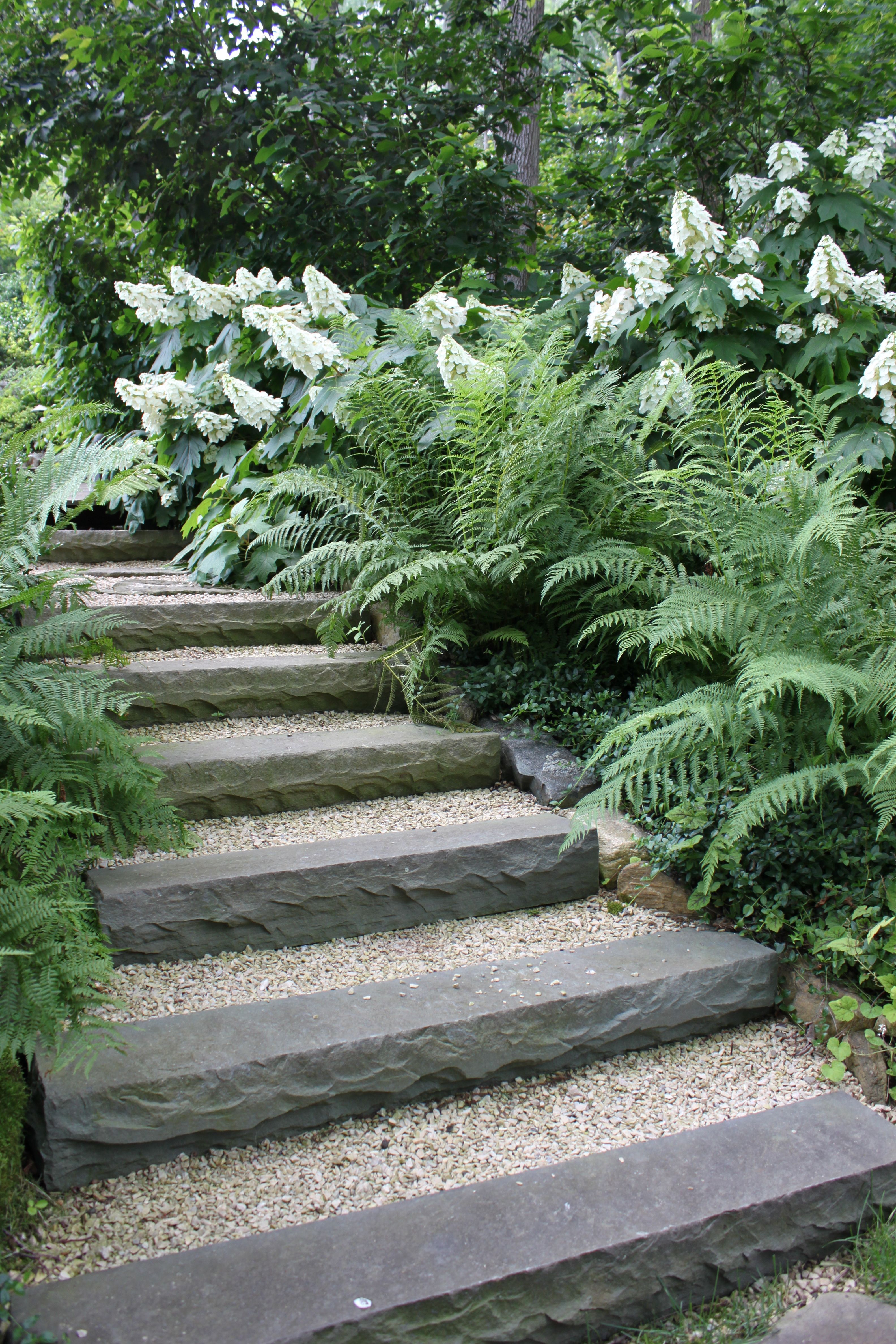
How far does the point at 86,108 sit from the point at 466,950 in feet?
18.8

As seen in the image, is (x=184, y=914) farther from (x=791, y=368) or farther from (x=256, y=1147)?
(x=791, y=368)

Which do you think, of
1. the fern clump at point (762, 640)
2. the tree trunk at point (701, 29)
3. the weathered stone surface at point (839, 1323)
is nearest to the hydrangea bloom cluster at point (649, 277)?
the fern clump at point (762, 640)

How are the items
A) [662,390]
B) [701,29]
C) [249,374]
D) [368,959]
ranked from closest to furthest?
[368,959] < [662,390] < [249,374] < [701,29]

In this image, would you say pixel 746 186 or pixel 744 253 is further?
pixel 746 186

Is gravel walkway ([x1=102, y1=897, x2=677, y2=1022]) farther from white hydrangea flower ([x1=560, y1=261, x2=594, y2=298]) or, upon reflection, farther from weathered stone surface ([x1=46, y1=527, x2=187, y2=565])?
weathered stone surface ([x1=46, y1=527, x2=187, y2=565])

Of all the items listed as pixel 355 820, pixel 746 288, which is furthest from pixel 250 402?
pixel 355 820

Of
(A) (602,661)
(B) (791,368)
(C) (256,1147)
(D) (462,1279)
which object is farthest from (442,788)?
(B) (791,368)

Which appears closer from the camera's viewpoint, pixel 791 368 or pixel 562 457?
pixel 562 457

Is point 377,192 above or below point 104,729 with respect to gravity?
above

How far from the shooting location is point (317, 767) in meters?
2.84

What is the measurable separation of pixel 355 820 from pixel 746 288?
8.29 feet

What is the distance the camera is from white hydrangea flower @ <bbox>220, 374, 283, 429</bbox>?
4133mm

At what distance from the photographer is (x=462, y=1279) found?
1.47 metres

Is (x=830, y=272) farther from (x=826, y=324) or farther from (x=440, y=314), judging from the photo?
(x=440, y=314)
